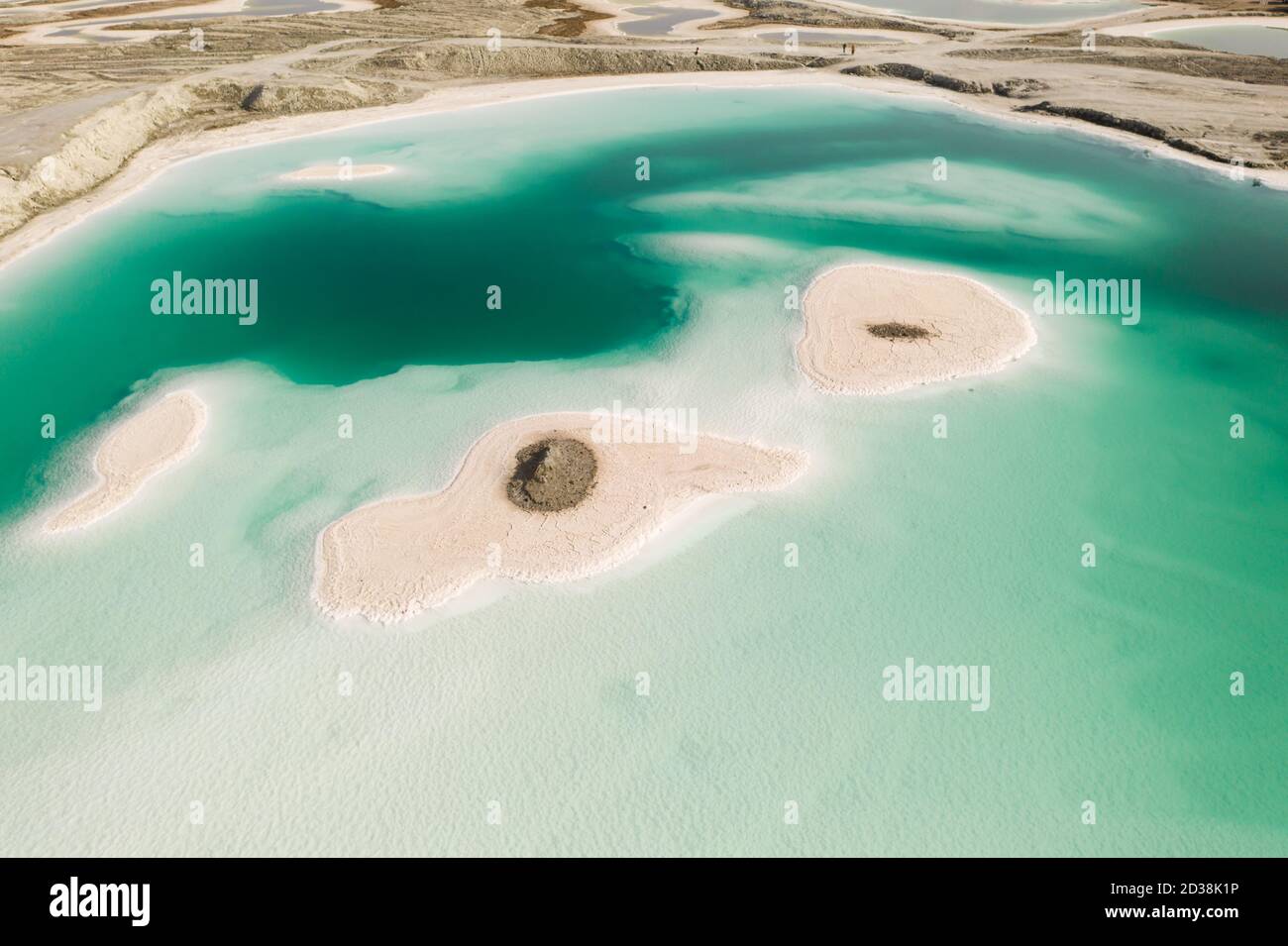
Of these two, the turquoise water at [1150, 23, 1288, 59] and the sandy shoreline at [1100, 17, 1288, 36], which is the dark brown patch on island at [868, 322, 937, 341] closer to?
the turquoise water at [1150, 23, 1288, 59]

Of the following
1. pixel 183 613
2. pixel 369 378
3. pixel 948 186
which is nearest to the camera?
pixel 183 613

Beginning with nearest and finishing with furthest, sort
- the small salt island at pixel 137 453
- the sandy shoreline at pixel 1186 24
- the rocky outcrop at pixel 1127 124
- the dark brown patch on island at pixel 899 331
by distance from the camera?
the small salt island at pixel 137 453, the dark brown patch on island at pixel 899 331, the rocky outcrop at pixel 1127 124, the sandy shoreline at pixel 1186 24

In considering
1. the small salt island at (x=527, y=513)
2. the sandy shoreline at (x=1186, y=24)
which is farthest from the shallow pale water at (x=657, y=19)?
the small salt island at (x=527, y=513)

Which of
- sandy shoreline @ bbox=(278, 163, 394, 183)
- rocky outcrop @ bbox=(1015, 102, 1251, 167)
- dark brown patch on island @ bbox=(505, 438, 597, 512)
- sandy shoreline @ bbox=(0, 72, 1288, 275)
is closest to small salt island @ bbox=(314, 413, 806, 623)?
dark brown patch on island @ bbox=(505, 438, 597, 512)

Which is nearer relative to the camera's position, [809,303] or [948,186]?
[809,303]

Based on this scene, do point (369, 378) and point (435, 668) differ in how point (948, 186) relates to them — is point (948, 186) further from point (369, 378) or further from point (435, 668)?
point (435, 668)

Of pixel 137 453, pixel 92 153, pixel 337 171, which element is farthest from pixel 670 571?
pixel 92 153

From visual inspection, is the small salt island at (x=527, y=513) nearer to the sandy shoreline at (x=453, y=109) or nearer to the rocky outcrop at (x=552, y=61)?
the sandy shoreline at (x=453, y=109)

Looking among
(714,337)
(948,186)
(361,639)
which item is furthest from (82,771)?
(948,186)
